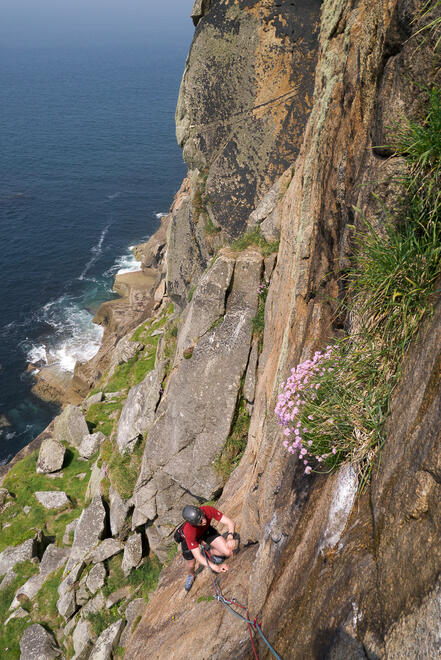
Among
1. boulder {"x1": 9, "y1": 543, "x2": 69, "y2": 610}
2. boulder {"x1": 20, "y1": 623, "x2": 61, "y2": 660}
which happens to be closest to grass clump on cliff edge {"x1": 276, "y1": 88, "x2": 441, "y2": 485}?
boulder {"x1": 20, "y1": 623, "x2": 61, "y2": 660}

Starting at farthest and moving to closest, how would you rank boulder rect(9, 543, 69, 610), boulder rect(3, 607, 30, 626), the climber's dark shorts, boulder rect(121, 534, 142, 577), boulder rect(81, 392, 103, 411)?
1. boulder rect(81, 392, 103, 411)
2. boulder rect(9, 543, 69, 610)
3. boulder rect(3, 607, 30, 626)
4. boulder rect(121, 534, 142, 577)
5. the climber's dark shorts

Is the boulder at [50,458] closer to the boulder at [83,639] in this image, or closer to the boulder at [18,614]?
the boulder at [18,614]

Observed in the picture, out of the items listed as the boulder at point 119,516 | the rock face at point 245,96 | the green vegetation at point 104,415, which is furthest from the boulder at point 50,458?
the rock face at point 245,96

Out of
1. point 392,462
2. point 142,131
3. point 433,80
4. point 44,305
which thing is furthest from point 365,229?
point 142,131

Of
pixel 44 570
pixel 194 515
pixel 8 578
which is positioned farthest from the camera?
pixel 8 578

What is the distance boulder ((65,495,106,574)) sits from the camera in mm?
21875

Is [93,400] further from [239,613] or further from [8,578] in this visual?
[239,613]

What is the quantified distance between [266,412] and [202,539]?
3392 mm

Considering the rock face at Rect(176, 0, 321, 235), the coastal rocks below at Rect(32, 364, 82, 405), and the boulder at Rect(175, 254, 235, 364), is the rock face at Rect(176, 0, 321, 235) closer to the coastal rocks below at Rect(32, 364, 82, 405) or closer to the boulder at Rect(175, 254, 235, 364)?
the boulder at Rect(175, 254, 235, 364)

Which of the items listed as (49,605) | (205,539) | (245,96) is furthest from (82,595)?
(245,96)

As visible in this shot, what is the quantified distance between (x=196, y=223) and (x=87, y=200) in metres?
78.4

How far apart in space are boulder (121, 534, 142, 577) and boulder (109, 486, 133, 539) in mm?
896

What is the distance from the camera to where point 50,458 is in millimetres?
32406

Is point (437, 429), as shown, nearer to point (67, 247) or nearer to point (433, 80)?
point (433, 80)
